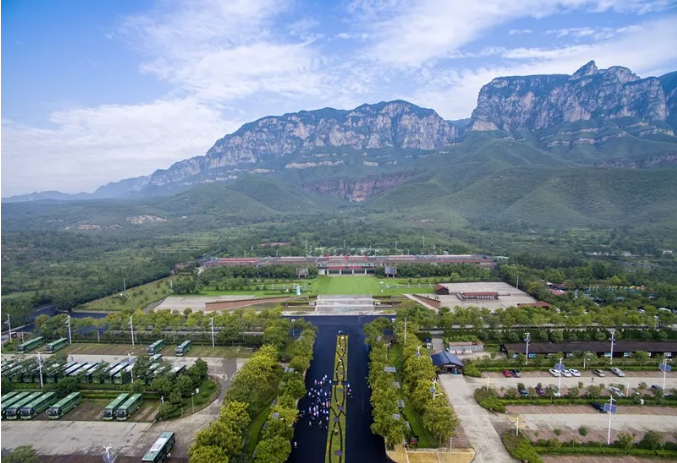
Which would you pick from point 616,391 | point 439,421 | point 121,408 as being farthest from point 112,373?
point 616,391

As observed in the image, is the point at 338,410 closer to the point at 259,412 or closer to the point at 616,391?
the point at 259,412

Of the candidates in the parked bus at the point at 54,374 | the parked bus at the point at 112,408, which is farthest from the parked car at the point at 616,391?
the parked bus at the point at 54,374

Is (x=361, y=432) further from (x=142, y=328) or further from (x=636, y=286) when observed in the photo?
(x=636, y=286)

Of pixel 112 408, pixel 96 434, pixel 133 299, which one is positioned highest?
pixel 133 299

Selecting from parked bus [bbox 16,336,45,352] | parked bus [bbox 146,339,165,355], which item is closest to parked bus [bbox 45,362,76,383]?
parked bus [bbox 146,339,165,355]

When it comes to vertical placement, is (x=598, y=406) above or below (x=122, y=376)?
below

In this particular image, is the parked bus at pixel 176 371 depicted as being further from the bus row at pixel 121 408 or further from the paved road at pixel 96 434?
the paved road at pixel 96 434

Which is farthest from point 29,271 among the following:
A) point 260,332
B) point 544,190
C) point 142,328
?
point 544,190
